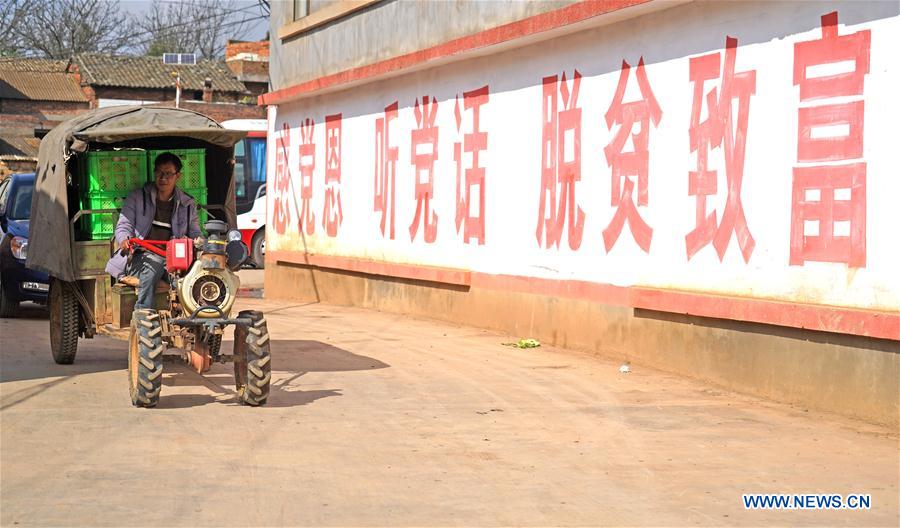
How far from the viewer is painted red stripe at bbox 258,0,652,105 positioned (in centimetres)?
1328

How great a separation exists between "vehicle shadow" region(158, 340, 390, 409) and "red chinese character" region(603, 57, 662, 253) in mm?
2838

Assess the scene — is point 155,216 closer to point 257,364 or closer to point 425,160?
point 257,364

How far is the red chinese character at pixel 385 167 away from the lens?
19.4 meters

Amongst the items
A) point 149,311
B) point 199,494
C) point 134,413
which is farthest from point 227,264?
point 199,494

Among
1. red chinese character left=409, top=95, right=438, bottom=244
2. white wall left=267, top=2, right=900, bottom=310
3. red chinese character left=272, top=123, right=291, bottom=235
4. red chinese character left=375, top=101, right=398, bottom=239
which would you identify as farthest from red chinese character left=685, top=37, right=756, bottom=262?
red chinese character left=272, top=123, right=291, bottom=235

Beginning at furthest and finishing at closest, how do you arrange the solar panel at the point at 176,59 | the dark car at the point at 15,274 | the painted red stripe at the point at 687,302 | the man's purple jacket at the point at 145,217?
1. the solar panel at the point at 176,59
2. the dark car at the point at 15,274
3. the man's purple jacket at the point at 145,217
4. the painted red stripe at the point at 687,302

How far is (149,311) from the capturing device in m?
10.0

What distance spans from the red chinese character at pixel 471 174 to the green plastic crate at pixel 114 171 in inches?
199

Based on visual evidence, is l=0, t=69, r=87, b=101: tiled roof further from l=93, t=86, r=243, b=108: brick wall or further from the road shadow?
the road shadow

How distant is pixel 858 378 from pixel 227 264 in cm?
494

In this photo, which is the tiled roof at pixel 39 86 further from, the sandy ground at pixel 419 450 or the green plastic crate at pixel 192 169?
the sandy ground at pixel 419 450

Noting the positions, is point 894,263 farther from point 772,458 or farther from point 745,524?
point 745,524

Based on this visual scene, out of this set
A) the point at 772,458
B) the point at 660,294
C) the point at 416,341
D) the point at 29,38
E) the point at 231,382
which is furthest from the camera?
the point at 29,38

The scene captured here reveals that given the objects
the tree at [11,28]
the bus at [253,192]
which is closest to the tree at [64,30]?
the tree at [11,28]
